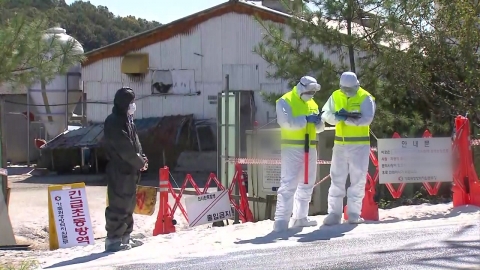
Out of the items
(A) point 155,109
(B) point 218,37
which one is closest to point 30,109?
(A) point 155,109

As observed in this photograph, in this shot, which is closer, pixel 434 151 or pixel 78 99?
pixel 434 151

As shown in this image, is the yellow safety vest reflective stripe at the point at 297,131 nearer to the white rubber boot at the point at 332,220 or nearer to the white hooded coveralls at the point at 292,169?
the white hooded coveralls at the point at 292,169

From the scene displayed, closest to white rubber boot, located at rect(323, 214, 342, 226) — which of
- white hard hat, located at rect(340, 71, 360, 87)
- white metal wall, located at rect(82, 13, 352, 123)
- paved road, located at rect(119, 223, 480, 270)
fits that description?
paved road, located at rect(119, 223, 480, 270)

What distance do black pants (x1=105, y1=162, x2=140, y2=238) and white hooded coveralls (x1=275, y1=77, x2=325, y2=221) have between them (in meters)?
1.90

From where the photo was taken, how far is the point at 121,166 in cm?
939

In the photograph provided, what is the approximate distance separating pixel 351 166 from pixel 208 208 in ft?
13.6

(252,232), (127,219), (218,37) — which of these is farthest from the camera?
(218,37)

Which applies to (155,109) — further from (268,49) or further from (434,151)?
(434,151)

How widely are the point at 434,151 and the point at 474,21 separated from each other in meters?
3.41

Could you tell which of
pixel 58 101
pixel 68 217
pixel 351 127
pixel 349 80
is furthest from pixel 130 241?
pixel 58 101

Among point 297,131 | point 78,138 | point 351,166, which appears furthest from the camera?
point 78,138

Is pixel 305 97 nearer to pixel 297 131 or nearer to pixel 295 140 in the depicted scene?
pixel 297 131

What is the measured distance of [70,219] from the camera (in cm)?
1150

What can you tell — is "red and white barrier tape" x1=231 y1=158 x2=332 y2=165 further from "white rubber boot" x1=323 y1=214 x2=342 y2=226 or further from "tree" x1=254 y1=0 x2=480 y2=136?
"white rubber boot" x1=323 y1=214 x2=342 y2=226
